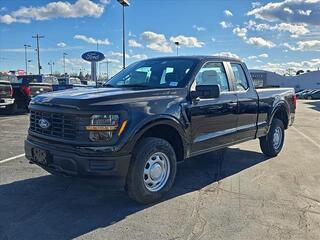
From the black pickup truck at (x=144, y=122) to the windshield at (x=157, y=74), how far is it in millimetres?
15

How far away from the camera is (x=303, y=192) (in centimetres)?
550

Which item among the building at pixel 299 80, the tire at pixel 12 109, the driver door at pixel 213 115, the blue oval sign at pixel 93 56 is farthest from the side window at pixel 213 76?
the building at pixel 299 80

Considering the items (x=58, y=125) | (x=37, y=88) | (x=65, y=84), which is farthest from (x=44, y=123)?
(x=65, y=84)

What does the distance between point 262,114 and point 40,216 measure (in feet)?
14.9

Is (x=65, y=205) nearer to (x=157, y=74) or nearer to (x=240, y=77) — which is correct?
(x=157, y=74)

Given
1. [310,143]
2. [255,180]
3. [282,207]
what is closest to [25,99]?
[310,143]

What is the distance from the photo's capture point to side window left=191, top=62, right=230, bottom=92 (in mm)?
5710

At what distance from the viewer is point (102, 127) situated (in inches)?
170

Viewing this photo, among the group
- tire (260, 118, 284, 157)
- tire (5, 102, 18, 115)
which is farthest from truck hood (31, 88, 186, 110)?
tire (5, 102, 18, 115)

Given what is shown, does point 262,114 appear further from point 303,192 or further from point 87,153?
point 87,153

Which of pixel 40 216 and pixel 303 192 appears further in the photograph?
pixel 303 192

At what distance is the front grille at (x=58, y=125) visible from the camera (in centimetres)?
445

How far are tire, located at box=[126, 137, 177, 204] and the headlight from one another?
456 mm

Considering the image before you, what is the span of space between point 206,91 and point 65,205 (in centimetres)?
238
